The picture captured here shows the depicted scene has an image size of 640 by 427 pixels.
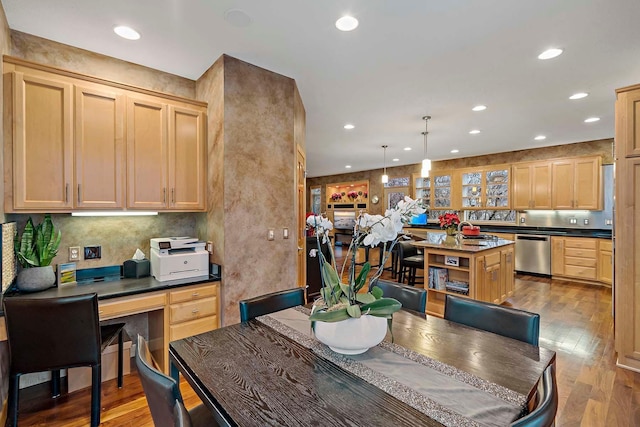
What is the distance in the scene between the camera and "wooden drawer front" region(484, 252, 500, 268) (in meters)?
3.86

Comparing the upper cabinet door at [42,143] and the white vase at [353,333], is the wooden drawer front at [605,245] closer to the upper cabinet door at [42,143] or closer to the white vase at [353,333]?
the white vase at [353,333]

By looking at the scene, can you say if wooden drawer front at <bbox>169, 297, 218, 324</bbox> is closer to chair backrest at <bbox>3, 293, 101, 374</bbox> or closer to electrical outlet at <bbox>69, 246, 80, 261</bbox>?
chair backrest at <bbox>3, 293, 101, 374</bbox>

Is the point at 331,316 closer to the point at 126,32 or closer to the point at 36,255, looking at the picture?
the point at 36,255

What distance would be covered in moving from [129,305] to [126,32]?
2015 millimetres

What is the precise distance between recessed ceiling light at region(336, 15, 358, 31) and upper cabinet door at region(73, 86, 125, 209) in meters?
1.78

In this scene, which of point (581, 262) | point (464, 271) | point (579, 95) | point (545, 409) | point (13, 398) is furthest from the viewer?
point (581, 262)

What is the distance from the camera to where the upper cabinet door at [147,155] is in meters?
2.45

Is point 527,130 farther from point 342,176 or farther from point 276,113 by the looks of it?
point 342,176

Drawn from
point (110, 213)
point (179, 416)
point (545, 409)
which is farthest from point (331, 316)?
point (110, 213)

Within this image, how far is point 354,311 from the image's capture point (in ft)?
3.92

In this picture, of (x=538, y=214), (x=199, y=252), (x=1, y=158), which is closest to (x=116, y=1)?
(x=1, y=158)

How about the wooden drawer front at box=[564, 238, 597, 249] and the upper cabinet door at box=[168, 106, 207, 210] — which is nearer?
the upper cabinet door at box=[168, 106, 207, 210]

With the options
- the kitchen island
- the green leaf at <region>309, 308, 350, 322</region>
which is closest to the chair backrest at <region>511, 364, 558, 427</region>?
the green leaf at <region>309, 308, 350, 322</region>

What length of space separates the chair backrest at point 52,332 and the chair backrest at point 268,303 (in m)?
0.92
